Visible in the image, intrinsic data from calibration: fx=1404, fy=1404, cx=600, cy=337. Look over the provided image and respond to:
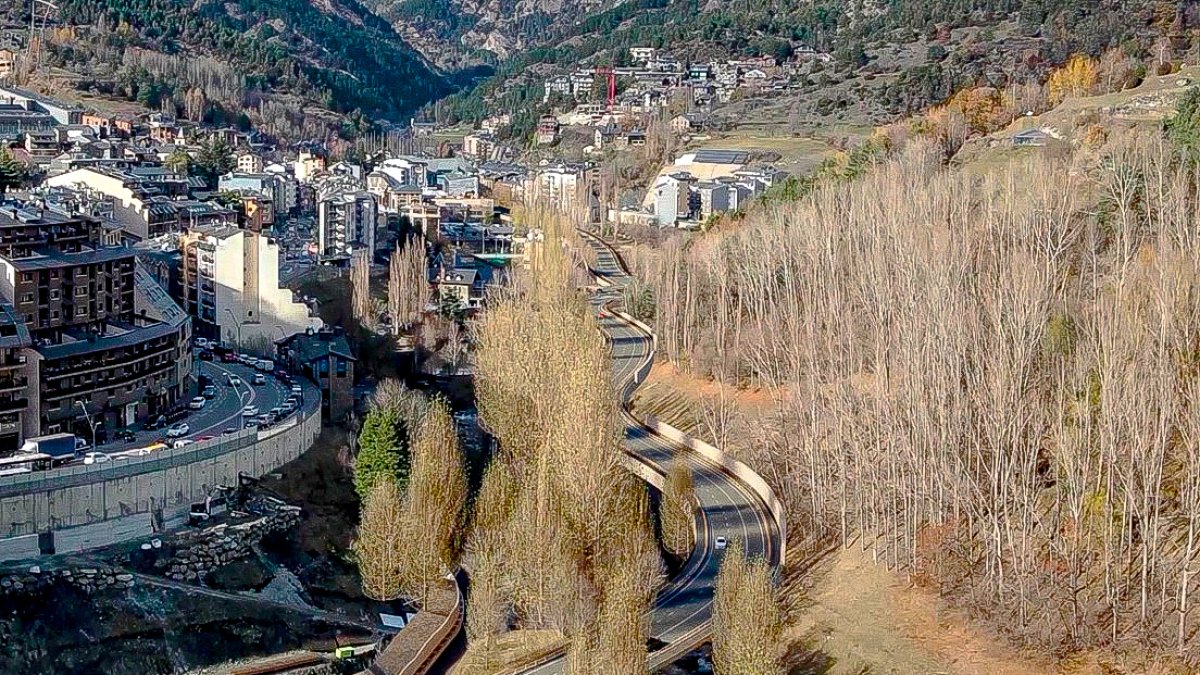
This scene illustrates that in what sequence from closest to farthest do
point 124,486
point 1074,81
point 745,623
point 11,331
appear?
point 745,623
point 124,486
point 11,331
point 1074,81

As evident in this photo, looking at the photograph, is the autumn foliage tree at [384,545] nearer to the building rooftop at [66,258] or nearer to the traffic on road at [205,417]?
the traffic on road at [205,417]

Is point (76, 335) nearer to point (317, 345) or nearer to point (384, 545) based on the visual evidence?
point (317, 345)

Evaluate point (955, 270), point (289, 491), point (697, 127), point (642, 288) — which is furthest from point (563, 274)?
point (697, 127)

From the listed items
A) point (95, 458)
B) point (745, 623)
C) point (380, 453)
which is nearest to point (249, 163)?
point (95, 458)

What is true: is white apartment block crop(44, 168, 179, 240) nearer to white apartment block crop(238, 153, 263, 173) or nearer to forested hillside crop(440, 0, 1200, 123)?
white apartment block crop(238, 153, 263, 173)

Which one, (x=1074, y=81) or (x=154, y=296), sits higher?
(x=1074, y=81)

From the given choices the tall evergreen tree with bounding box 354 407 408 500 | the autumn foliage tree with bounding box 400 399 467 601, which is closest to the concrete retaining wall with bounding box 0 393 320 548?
the tall evergreen tree with bounding box 354 407 408 500

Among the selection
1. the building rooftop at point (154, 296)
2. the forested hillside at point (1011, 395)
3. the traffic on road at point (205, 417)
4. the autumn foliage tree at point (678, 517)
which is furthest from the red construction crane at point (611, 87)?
the autumn foliage tree at point (678, 517)
